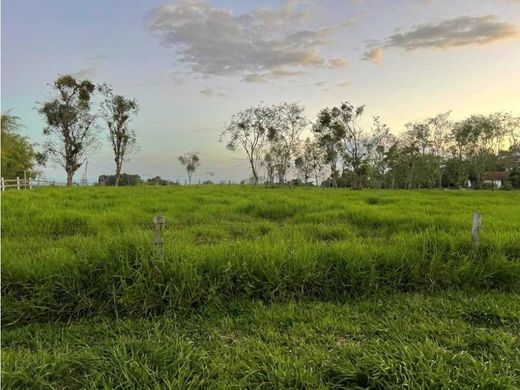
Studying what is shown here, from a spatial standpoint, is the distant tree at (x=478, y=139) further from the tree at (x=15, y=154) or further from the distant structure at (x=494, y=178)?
the tree at (x=15, y=154)

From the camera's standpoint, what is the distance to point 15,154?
113 feet

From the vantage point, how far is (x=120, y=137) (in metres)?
37.3

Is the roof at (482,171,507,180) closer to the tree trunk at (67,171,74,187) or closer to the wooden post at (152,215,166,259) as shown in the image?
the tree trunk at (67,171,74,187)

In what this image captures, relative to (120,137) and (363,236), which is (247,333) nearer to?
(363,236)

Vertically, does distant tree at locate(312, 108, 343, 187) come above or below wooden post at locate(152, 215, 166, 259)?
above

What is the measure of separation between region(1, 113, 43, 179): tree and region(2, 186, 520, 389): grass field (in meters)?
32.7

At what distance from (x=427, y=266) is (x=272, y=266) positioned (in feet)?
5.94

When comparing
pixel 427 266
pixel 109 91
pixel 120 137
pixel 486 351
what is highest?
pixel 109 91

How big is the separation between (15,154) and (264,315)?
3871 cm

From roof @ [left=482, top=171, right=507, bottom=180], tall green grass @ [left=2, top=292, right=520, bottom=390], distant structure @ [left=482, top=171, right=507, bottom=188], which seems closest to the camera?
tall green grass @ [left=2, top=292, right=520, bottom=390]

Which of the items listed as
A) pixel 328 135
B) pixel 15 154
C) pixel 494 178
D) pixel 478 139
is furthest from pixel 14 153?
pixel 494 178

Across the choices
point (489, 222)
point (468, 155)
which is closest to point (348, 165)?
point (468, 155)

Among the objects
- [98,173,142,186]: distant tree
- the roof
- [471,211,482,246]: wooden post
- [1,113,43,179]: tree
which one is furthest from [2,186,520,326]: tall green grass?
the roof

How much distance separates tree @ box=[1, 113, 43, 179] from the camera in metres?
32.0
